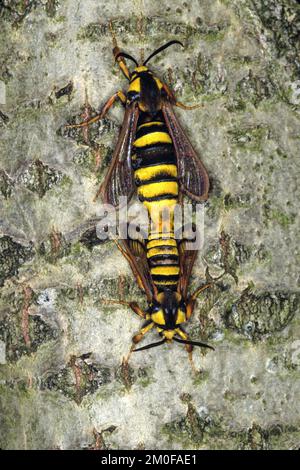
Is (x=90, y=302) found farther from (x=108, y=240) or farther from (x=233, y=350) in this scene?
(x=233, y=350)

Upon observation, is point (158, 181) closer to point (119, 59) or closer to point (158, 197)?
point (158, 197)

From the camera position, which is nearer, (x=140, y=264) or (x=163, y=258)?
(x=140, y=264)

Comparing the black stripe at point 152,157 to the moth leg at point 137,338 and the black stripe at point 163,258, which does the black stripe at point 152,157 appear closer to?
the black stripe at point 163,258

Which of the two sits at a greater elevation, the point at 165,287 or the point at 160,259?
the point at 160,259

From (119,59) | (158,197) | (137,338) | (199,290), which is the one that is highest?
(119,59)

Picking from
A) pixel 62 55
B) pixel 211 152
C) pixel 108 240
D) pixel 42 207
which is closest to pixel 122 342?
pixel 108 240

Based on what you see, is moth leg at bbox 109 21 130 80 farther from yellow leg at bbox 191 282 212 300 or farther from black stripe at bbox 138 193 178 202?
yellow leg at bbox 191 282 212 300

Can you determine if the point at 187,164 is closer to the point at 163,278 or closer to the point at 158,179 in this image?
the point at 158,179

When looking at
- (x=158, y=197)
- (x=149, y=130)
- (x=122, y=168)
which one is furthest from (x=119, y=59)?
(x=158, y=197)
